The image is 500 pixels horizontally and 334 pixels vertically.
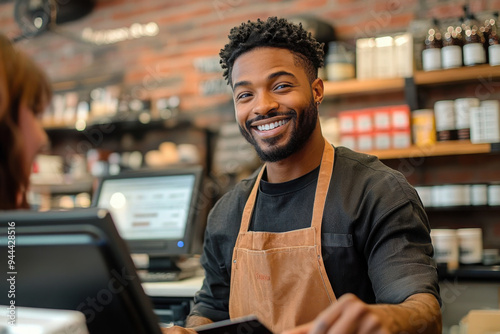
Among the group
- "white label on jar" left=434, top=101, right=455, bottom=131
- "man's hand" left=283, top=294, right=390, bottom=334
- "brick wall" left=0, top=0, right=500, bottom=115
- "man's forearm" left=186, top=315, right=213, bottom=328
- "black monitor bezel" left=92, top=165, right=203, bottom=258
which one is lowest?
"man's forearm" left=186, top=315, right=213, bottom=328

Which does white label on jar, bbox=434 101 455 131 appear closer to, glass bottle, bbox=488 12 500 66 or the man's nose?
glass bottle, bbox=488 12 500 66

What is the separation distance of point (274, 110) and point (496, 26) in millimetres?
2014

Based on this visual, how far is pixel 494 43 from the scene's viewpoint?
2920 millimetres

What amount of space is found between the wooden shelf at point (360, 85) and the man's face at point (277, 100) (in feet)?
5.72

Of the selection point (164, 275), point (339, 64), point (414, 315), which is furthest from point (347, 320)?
point (339, 64)

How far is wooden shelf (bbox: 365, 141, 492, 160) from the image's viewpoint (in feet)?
9.58

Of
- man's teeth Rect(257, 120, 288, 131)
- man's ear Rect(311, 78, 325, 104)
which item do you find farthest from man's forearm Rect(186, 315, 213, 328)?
man's ear Rect(311, 78, 325, 104)

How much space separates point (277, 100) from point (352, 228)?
0.44 meters

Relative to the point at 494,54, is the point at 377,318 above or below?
below

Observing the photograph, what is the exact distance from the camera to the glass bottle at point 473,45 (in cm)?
294

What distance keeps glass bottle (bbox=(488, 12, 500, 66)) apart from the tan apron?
1.87 m

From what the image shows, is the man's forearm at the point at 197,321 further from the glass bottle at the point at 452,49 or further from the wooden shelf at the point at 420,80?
the glass bottle at the point at 452,49

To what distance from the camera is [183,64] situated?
14.3ft

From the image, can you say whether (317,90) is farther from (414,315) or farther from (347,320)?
(347,320)
